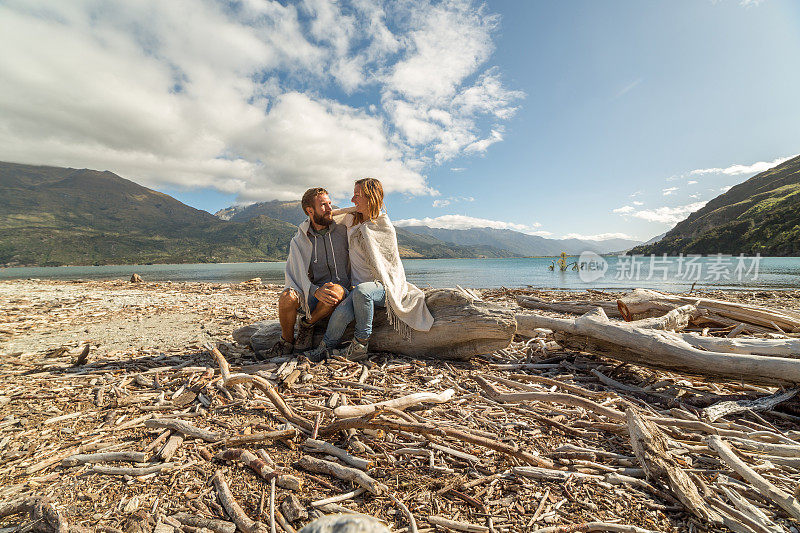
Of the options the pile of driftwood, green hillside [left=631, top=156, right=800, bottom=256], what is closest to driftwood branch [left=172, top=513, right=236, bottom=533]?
the pile of driftwood

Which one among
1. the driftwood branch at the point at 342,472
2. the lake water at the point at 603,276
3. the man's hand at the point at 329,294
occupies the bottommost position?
the lake water at the point at 603,276

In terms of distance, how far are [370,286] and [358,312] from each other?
0.44 metres

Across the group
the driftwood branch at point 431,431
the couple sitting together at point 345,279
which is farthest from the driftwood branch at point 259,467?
the couple sitting together at point 345,279

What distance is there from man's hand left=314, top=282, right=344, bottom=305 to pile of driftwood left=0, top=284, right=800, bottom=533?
0.91m

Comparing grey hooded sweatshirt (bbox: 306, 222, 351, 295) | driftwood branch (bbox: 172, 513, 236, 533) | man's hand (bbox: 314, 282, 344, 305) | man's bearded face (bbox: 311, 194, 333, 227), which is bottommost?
driftwood branch (bbox: 172, 513, 236, 533)

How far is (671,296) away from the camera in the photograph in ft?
22.0

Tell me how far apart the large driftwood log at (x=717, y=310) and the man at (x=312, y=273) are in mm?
6311

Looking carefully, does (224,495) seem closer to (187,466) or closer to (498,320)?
(187,466)

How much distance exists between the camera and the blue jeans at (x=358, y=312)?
479cm

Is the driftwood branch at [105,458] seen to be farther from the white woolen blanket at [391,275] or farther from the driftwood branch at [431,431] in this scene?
the white woolen blanket at [391,275]

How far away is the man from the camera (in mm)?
4898

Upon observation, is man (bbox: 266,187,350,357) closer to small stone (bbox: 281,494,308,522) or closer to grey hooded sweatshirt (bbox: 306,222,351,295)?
grey hooded sweatshirt (bbox: 306,222,351,295)

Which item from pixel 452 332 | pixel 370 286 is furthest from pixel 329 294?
pixel 452 332

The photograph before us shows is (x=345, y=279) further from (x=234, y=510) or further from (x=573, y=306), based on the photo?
(x=573, y=306)
